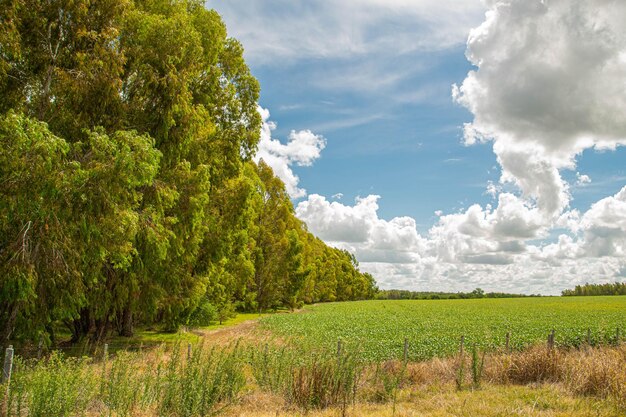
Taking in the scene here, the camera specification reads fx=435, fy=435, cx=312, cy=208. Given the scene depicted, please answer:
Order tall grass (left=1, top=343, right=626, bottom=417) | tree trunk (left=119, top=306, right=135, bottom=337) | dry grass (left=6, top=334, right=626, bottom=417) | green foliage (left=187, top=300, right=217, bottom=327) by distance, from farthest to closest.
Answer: green foliage (left=187, top=300, right=217, bottom=327) → tree trunk (left=119, top=306, right=135, bottom=337) → dry grass (left=6, top=334, right=626, bottom=417) → tall grass (left=1, top=343, right=626, bottom=417)

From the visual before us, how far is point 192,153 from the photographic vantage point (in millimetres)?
16078

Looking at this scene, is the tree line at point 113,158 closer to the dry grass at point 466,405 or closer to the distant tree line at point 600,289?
the dry grass at point 466,405

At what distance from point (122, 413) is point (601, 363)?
1043 cm

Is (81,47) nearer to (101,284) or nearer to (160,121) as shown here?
(160,121)

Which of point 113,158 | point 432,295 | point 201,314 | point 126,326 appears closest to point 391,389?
point 113,158

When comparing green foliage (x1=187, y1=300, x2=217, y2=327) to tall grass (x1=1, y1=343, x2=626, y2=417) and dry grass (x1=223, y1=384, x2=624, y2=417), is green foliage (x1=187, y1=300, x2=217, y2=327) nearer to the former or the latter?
tall grass (x1=1, y1=343, x2=626, y2=417)

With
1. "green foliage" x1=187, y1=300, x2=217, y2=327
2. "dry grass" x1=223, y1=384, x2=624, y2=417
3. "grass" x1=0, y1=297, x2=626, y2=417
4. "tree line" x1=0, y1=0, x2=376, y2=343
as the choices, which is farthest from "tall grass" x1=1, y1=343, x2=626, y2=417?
"green foliage" x1=187, y1=300, x2=217, y2=327

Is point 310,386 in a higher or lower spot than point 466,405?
higher

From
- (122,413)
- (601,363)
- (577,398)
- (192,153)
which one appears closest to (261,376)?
(122,413)

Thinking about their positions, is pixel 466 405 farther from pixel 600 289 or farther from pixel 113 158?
pixel 600 289

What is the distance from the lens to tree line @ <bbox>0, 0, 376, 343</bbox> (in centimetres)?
924

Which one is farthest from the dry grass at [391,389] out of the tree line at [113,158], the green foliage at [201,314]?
the green foliage at [201,314]

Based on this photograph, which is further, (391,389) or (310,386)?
(391,389)

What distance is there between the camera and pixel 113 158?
963cm
